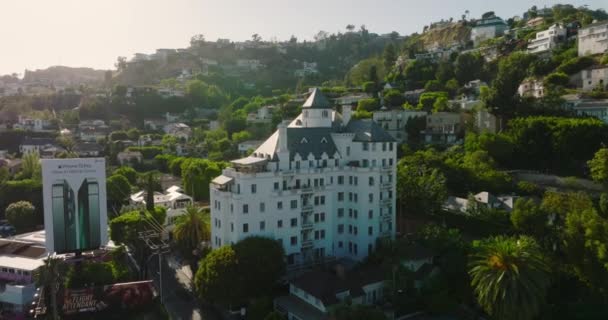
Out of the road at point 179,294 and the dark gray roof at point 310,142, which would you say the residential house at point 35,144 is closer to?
the road at point 179,294

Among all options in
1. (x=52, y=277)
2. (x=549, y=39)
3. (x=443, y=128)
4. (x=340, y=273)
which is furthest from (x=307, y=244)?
(x=549, y=39)

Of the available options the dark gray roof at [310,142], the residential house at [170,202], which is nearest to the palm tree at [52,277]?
the residential house at [170,202]

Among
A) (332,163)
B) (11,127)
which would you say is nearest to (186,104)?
(11,127)

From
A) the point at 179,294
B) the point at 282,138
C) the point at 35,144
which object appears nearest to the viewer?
the point at 179,294

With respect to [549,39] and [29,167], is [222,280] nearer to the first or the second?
[29,167]

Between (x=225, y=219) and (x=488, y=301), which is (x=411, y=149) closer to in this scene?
(x=225, y=219)

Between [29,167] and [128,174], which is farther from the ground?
[29,167]
